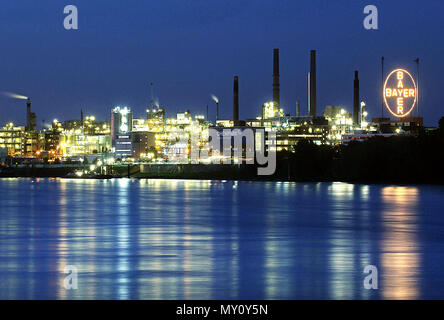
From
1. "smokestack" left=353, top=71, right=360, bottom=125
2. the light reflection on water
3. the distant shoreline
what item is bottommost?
the light reflection on water

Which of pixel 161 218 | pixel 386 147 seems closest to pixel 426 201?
pixel 161 218

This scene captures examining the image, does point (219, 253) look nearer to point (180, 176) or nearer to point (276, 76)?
point (180, 176)

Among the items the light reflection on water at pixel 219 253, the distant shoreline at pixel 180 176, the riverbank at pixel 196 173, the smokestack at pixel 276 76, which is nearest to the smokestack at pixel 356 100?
the smokestack at pixel 276 76

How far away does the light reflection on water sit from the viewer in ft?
55.0

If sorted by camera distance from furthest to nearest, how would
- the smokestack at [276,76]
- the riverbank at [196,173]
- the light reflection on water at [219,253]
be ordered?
the smokestack at [276,76], the riverbank at [196,173], the light reflection on water at [219,253]

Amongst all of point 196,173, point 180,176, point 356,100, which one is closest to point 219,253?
point 196,173

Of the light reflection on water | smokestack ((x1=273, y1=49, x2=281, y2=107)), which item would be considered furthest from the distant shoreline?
the light reflection on water

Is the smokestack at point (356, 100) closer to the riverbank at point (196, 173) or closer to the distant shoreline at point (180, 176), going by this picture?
the riverbank at point (196, 173)

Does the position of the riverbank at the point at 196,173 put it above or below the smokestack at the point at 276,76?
below

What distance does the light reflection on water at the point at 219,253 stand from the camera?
55.0ft

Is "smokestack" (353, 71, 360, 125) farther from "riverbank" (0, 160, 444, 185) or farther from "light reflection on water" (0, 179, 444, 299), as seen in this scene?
"light reflection on water" (0, 179, 444, 299)

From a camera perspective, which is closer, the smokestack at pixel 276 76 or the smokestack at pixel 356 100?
the smokestack at pixel 276 76

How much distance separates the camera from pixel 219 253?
23266 mm
